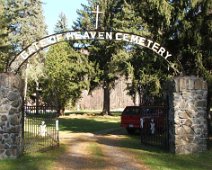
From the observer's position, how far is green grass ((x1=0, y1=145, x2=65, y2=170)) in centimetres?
1368

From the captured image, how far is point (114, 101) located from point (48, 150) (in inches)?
2943

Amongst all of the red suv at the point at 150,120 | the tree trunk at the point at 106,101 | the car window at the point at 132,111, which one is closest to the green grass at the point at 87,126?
the car window at the point at 132,111

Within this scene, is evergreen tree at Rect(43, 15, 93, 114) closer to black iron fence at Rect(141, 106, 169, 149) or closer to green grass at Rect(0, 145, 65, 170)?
black iron fence at Rect(141, 106, 169, 149)

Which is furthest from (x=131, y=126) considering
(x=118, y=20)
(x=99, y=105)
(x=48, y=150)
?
(x=99, y=105)

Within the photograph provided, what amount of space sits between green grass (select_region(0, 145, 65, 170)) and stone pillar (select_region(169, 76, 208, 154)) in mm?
4397

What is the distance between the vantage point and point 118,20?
158 ft

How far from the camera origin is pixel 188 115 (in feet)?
56.9

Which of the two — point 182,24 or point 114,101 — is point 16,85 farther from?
point 114,101

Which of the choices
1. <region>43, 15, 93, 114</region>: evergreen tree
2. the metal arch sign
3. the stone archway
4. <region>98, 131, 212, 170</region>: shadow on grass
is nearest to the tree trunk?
<region>43, 15, 93, 114</region>: evergreen tree

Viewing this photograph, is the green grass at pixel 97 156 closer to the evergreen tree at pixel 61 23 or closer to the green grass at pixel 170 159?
the green grass at pixel 170 159

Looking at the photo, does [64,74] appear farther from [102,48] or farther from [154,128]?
[154,128]

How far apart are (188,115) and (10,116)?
6.45m

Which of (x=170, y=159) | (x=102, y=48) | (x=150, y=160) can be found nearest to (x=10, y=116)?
(x=150, y=160)

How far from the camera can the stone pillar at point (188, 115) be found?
17.2 m
